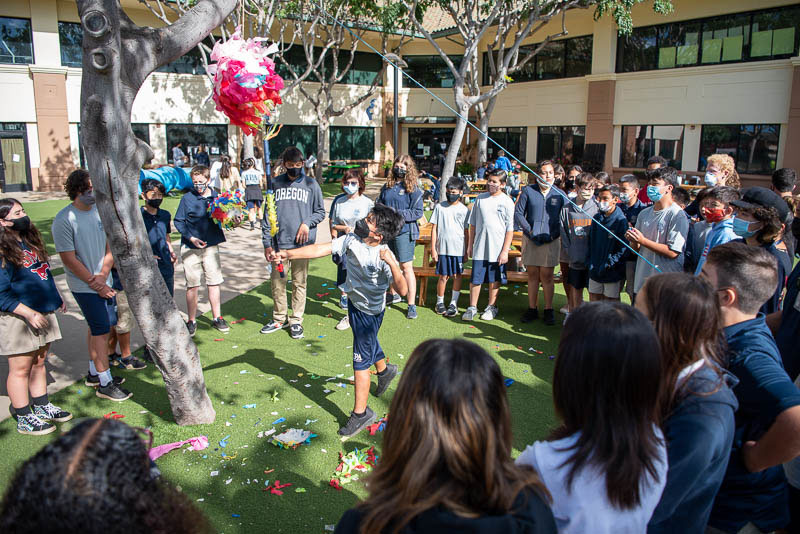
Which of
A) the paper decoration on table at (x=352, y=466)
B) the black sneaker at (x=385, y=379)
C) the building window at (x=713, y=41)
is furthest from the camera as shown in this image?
the building window at (x=713, y=41)

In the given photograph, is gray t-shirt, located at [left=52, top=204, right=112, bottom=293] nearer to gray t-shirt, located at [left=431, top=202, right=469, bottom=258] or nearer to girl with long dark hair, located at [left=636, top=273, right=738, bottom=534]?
gray t-shirt, located at [left=431, top=202, right=469, bottom=258]

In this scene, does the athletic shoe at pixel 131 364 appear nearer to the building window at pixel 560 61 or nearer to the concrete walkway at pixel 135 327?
the concrete walkway at pixel 135 327

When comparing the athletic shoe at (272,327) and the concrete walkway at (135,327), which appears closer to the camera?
the concrete walkway at (135,327)

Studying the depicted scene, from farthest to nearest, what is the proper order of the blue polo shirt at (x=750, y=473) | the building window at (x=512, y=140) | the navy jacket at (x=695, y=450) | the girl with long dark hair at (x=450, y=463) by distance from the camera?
the building window at (x=512, y=140)
the blue polo shirt at (x=750, y=473)
the navy jacket at (x=695, y=450)
the girl with long dark hair at (x=450, y=463)

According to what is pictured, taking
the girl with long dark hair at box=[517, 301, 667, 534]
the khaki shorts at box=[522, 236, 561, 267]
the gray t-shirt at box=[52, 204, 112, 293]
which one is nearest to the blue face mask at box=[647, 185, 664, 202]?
the khaki shorts at box=[522, 236, 561, 267]

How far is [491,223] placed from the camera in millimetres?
6859

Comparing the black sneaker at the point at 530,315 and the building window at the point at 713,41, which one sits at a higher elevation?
the building window at the point at 713,41

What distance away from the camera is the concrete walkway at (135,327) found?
5.32 metres

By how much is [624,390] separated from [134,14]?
27.1 m

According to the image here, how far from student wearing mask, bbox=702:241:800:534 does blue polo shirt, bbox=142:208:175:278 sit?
5.10 meters

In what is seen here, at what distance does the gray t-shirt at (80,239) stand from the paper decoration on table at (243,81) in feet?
4.90

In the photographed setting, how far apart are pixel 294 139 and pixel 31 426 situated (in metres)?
24.6

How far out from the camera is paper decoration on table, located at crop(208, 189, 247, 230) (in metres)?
6.33

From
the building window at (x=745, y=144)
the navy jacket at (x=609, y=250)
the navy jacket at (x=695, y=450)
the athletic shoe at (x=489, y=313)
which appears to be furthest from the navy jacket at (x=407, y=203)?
the building window at (x=745, y=144)
